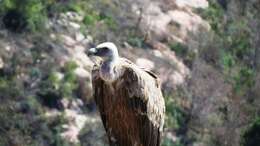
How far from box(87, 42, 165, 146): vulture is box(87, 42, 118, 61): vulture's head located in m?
0.19

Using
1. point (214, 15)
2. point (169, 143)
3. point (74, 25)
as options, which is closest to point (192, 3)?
point (214, 15)

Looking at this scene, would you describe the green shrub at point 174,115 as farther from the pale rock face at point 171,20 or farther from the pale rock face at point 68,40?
the pale rock face at point 171,20

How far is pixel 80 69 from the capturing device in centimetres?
3456

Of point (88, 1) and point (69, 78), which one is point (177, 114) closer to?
point (69, 78)

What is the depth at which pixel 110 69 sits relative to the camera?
727cm

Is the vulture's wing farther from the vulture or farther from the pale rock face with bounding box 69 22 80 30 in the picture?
the pale rock face with bounding box 69 22 80 30

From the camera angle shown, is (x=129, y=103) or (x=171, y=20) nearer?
(x=129, y=103)

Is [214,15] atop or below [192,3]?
below

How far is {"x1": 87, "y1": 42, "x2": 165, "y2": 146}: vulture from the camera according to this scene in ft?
25.0

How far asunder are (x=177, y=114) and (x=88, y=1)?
10158 mm

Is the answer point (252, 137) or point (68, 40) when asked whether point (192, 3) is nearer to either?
point (68, 40)

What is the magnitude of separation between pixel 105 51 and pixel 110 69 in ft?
0.70

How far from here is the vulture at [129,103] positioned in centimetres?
763

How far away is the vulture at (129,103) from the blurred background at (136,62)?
14.6 m
